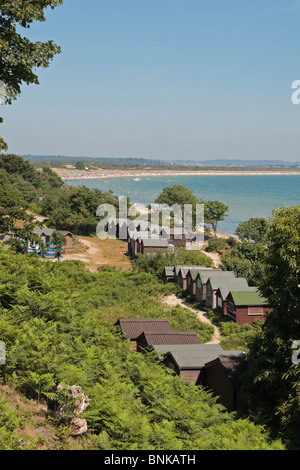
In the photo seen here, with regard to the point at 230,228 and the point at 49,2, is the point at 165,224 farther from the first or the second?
the point at 49,2

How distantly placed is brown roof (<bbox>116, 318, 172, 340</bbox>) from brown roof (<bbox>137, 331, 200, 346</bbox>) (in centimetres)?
58

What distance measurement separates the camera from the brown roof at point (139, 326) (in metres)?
22.2

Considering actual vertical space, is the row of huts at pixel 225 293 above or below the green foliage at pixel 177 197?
below

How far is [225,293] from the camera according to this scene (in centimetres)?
3148

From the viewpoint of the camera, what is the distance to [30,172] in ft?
341

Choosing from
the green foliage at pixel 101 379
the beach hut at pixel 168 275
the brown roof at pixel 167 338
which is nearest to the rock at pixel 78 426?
the green foliage at pixel 101 379

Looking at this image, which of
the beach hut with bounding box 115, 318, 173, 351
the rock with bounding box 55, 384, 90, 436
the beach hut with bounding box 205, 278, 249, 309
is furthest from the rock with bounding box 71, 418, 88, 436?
the beach hut with bounding box 205, 278, 249, 309

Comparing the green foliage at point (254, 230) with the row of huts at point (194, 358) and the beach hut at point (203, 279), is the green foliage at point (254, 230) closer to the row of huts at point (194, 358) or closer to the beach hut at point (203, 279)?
the beach hut at point (203, 279)

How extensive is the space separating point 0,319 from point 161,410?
570cm

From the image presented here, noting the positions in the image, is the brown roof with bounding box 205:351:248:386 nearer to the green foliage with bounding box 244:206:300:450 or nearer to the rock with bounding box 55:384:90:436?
the green foliage with bounding box 244:206:300:450

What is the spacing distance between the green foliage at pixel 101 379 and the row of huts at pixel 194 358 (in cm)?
130

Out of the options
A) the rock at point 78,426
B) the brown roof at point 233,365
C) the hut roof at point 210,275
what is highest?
the rock at point 78,426

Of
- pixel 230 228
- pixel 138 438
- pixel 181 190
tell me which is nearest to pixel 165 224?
pixel 181 190

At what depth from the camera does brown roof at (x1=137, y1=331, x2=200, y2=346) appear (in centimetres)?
2111
